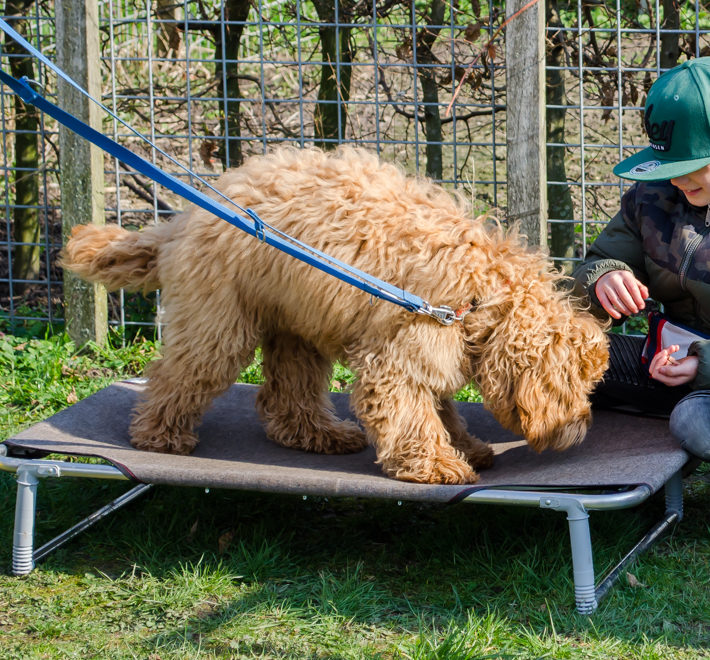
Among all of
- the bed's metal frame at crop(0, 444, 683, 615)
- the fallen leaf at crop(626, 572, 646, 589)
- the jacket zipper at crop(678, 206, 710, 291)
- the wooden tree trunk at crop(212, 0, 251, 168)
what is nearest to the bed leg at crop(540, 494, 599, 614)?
the bed's metal frame at crop(0, 444, 683, 615)

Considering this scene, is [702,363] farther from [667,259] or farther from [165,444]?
[165,444]

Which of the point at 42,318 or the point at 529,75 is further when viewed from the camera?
the point at 42,318

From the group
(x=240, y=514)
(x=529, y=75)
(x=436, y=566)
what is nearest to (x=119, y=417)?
(x=240, y=514)

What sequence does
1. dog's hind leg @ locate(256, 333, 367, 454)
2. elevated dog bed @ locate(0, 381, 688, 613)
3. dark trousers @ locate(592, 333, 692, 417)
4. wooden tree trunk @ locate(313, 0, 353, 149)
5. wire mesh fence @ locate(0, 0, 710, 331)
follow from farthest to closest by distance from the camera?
1. wooden tree trunk @ locate(313, 0, 353, 149)
2. wire mesh fence @ locate(0, 0, 710, 331)
3. dog's hind leg @ locate(256, 333, 367, 454)
4. dark trousers @ locate(592, 333, 692, 417)
5. elevated dog bed @ locate(0, 381, 688, 613)

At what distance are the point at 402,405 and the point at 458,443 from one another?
20.8 inches

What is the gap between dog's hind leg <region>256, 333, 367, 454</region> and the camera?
3861mm

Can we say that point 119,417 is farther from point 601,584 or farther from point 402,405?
point 601,584

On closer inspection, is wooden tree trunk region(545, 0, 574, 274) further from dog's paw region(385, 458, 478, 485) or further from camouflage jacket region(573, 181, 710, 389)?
dog's paw region(385, 458, 478, 485)

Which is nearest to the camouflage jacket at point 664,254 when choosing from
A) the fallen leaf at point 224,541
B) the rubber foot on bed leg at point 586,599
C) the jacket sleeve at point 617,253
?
the jacket sleeve at point 617,253

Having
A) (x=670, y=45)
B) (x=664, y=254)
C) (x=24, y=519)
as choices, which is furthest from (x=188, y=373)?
(x=670, y=45)

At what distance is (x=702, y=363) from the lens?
10.8ft

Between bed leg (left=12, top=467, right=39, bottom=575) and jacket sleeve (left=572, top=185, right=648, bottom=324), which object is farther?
jacket sleeve (left=572, top=185, right=648, bottom=324)

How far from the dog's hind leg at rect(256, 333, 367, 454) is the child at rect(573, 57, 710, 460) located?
41.7 inches

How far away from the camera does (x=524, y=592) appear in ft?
10.0
